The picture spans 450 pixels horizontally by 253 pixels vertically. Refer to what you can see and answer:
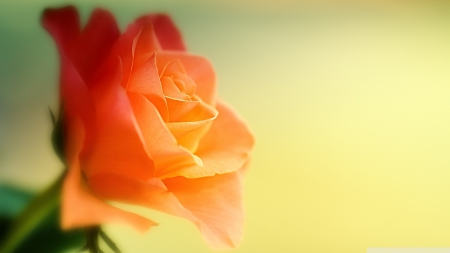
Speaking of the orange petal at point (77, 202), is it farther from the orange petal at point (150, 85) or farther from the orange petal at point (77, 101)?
the orange petal at point (150, 85)

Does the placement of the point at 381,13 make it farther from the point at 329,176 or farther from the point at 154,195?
the point at 154,195

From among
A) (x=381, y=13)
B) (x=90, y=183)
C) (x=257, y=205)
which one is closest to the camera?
(x=90, y=183)

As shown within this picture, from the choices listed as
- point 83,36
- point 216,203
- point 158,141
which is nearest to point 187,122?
point 158,141

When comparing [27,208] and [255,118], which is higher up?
[255,118]

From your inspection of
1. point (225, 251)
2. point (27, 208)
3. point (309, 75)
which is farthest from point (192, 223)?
point (309, 75)

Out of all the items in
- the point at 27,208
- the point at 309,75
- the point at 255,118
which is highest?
the point at 309,75

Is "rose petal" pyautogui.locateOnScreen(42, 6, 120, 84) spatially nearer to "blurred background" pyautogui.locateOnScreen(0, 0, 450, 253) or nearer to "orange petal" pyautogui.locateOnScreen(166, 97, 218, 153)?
"blurred background" pyautogui.locateOnScreen(0, 0, 450, 253)

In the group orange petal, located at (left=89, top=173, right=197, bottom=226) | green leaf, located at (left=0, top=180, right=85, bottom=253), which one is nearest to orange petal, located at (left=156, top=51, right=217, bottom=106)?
orange petal, located at (left=89, top=173, right=197, bottom=226)
